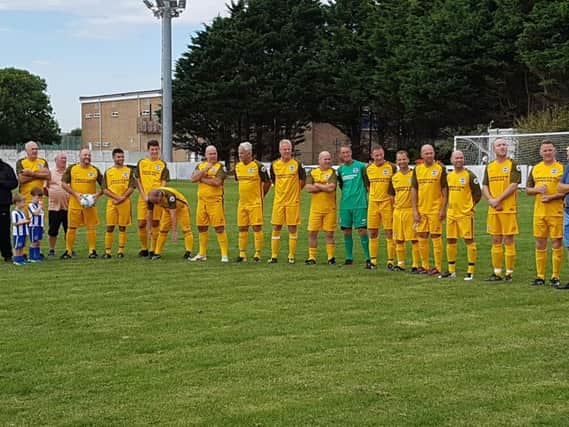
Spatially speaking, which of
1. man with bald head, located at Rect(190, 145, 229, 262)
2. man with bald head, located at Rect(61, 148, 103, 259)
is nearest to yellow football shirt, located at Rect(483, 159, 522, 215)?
man with bald head, located at Rect(190, 145, 229, 262)

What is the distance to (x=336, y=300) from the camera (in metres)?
9.57

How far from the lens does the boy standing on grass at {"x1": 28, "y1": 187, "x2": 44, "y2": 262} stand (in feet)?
44.0

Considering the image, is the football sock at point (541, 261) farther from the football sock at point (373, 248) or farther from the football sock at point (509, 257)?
the football sock at point (373, 248)

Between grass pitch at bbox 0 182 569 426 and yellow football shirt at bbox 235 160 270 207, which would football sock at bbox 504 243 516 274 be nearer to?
grass pitch at bbox 0 182 569 426

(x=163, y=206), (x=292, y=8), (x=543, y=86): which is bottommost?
(x=163, y=206)

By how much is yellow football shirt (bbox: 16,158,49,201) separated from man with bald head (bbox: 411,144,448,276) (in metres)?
6.57

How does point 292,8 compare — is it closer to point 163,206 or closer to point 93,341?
point 163,206

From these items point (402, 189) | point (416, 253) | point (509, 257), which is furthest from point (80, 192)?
point (509, 257)

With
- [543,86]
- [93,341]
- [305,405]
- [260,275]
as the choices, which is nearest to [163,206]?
[260,275]

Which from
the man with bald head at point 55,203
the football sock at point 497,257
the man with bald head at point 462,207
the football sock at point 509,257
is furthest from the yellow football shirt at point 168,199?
the football sock at point 509,257

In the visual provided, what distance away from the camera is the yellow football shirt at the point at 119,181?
45.9 ft

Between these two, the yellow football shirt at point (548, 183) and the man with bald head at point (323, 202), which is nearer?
the yellow football shirt at point (548, 183)

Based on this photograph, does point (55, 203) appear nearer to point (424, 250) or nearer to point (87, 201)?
point (87, 201)

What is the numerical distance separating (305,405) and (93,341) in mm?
2781
